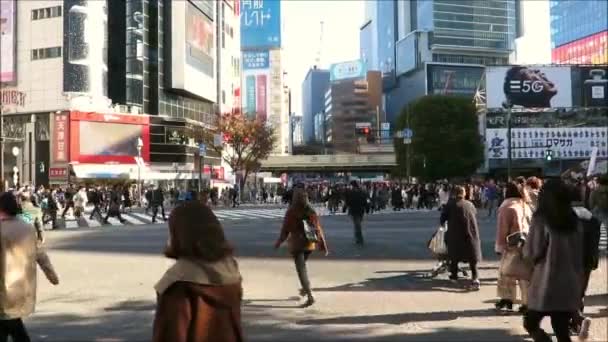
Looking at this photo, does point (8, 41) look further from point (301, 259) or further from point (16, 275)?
point (16, 275)

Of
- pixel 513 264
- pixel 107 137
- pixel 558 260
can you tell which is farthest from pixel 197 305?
pixel 107 137

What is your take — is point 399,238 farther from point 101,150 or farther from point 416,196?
point 101,150

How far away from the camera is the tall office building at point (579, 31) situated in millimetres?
125938

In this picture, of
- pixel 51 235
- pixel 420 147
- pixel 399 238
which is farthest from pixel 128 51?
pixel 399 238

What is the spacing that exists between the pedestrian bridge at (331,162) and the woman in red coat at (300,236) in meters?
92.0

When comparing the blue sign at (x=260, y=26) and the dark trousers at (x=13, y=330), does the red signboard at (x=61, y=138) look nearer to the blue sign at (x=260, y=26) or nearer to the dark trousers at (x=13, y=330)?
the dark trousers at (x=13, y=330)

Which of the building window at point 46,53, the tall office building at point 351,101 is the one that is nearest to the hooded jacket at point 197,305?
the building window at point 46,53

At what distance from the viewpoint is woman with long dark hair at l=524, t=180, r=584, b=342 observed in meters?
5.08

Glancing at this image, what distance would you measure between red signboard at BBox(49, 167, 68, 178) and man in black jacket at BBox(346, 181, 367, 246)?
1634 inches

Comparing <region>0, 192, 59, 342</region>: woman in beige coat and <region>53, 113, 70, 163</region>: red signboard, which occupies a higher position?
<region>53, 113, 70, 163</region>: red signboard

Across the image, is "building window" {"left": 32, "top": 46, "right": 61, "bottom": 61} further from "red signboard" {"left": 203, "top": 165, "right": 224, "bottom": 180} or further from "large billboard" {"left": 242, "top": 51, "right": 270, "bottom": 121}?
"large billboard" {"left": 242, "top": 51, "right": 270, "bottom": 121}

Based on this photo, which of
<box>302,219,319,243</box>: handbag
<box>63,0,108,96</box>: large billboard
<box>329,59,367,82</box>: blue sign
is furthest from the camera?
<box>329,59,367,82</box>: blue sign

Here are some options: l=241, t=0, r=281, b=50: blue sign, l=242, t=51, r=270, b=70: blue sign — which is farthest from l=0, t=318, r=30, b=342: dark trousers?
l=242, t=51, r=270, b=70: blue sign

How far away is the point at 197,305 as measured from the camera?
9.91 feet
